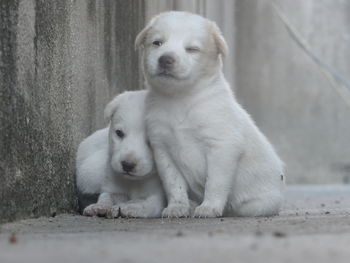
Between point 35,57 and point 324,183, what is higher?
point 35,57

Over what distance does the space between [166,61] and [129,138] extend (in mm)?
571

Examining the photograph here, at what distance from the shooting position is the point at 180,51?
4.95 meters

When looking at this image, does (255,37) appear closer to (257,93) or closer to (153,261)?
(257,93)

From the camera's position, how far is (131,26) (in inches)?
268

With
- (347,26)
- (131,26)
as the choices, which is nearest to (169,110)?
(131,26)

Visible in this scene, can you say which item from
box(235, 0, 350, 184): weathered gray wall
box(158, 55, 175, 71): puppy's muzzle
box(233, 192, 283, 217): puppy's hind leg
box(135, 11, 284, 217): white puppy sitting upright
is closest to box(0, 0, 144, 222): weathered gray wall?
box(135, 11, 284, 217): white puppy sitting upright

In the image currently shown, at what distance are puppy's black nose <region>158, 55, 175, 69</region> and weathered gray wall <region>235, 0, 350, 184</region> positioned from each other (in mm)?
8259

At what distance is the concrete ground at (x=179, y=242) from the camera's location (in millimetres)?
2746

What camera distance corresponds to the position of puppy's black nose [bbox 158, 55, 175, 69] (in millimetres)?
4824

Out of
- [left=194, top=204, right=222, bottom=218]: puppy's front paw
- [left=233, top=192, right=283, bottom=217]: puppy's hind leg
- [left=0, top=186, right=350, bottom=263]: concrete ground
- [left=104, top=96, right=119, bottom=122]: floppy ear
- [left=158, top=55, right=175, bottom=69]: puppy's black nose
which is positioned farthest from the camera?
[left=104, top=96, right=119, bottom=122]: floppy ear

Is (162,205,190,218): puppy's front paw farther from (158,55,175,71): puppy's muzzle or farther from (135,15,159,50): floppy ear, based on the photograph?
(135,15,159,50): floppy ear

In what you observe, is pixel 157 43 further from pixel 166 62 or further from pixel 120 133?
pixel 120 133

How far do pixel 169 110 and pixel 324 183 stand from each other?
8.31 m

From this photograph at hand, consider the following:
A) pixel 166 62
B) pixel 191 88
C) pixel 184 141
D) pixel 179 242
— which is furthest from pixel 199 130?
pixel 179 242
